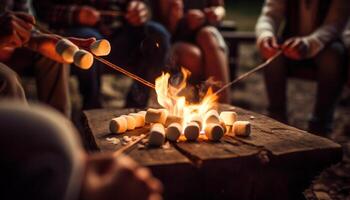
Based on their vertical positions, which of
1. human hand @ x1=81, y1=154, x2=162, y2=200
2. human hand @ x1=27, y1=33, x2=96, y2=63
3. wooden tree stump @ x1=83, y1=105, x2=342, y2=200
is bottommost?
wooden tree stump @ x1=83, y1=105, x2=342, y2=200

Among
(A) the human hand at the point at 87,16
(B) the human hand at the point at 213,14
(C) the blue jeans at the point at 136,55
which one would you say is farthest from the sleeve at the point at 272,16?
(A) the human hand at the point at 87,16

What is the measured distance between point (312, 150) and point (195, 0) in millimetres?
3437

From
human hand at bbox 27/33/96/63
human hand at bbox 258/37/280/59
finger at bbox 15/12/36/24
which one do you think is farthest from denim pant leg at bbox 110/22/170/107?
finger at bbox 15/12/36/24

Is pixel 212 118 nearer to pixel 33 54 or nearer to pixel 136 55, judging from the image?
pixel 33 54

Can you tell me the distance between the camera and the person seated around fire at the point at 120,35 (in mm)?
4152

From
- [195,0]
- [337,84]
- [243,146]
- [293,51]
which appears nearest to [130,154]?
→ [243,146]

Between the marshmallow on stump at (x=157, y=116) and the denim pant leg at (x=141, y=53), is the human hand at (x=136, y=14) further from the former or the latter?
the marshmallow on stump at (x=157, y=116)

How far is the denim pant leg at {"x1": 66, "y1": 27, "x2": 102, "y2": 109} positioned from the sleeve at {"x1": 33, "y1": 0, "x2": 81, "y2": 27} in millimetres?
156

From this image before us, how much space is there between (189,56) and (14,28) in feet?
6.98

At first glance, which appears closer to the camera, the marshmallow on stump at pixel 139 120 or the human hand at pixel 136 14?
the marshmallow on stump at pixel 139 120

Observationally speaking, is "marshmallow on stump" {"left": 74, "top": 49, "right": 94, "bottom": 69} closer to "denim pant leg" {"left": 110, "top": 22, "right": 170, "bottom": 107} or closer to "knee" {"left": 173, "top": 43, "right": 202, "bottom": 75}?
"denim pant leg" {"left": 110, "top": 22, "right": 170, "bottom": 107}

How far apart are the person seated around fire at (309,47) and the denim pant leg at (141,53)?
1154 millimetres

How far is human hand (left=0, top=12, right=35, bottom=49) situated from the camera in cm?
272

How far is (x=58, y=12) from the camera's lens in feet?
13.8
